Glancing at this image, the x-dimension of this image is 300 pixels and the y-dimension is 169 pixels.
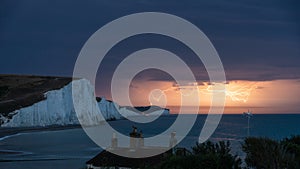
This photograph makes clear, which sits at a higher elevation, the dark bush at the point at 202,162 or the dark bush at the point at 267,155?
the dark bush at the point at 267,155

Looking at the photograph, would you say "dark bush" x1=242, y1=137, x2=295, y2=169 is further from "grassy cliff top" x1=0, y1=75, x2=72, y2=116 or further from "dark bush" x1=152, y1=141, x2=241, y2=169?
"grassy cliff top" x1=0, y1=75, x2=72, y2=116

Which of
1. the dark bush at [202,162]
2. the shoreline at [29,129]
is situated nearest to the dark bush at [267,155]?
the dark bush at [202,162]

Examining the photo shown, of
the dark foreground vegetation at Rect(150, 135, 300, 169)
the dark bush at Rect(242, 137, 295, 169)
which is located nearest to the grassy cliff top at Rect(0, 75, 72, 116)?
the dark foreground vegetation at Rect(150, 135, 300, 169)

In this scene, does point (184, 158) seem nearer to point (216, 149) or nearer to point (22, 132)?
point (216, 149)

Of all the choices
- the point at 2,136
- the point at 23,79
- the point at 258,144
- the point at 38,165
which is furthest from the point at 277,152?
the point at 23,79

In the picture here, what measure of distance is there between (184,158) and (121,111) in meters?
180

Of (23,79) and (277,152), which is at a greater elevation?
(23,79)

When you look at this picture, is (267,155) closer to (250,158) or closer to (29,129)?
(250,158)

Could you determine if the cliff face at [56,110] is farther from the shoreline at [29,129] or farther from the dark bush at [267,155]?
the dark bush at [267,155]

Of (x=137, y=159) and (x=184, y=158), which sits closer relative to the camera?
(x=184, y=158)

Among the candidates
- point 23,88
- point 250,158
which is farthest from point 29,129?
point 250,158

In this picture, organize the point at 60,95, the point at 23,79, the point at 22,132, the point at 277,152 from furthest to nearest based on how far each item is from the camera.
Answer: the point at 23,79 → the point at 60,95 → the point at 22,132 → the point at 277,152

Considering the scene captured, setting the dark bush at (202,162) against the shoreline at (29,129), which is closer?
the dark bush at (202,162)

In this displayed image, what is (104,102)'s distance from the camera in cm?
14925
